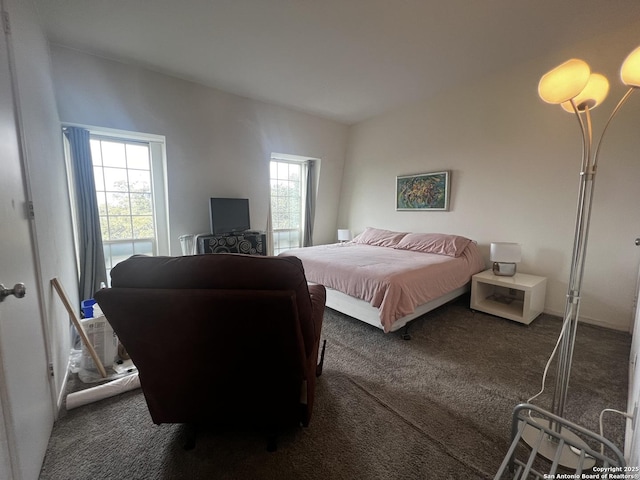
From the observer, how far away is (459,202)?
374 centimetres

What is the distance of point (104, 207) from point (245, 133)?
6.83ft

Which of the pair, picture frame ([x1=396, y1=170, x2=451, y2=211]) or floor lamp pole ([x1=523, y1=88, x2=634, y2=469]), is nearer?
floor lamp pole ([x1=523, y1=88, x2=634, y2=469])

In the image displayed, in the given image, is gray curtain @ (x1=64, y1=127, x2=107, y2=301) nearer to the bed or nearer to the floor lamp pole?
the bed

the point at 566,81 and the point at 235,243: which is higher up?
the point at 566,81

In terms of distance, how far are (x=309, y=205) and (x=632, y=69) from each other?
424cm

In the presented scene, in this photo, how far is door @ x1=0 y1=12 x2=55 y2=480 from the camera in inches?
39.6

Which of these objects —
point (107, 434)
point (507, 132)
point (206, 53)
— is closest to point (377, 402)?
point (107, 434)

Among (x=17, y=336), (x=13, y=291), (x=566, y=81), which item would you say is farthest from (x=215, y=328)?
(x=566, y=81)

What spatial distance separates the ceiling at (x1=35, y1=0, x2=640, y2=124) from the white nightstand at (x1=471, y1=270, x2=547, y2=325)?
2393 mm

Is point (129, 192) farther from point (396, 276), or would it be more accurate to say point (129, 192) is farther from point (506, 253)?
point (506, 253)

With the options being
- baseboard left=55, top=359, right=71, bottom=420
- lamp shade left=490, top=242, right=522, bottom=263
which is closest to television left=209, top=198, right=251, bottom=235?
baseboard left=55, top=359, right=71, bottom=420

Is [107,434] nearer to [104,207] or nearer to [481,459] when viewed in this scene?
[481,459]

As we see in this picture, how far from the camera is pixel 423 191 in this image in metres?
4.09

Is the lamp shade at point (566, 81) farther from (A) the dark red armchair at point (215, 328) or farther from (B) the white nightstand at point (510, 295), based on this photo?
(B) the white nightstand at point (510, 295)
